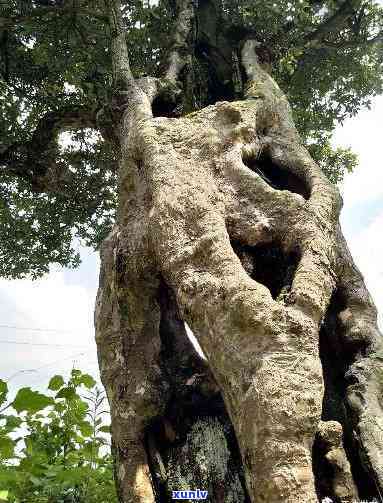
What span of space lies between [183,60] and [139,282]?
4577 mm

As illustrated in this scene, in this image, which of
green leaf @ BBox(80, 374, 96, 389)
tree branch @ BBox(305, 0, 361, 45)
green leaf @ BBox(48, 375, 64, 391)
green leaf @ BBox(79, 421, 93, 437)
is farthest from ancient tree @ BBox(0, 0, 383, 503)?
tree branch @ BBox(305, 0, 361, 45)

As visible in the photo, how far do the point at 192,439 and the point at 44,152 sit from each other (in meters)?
5.43

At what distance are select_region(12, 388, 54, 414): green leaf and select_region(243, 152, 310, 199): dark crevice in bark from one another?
10.7 ft

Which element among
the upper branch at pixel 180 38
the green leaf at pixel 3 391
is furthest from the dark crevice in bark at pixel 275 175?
the green leaf at pixel 3 391

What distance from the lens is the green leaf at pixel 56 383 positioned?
260cm

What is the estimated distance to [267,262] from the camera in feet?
11.8

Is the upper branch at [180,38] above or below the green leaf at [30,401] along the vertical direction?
A: above

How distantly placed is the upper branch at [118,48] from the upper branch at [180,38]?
705 millimetres

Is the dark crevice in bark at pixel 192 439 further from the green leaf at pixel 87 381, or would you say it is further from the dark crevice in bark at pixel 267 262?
the dark crevice in bark at pixel 267 262

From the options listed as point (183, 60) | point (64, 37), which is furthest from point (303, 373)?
point (64, 37)

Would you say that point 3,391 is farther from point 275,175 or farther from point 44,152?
point 44,152

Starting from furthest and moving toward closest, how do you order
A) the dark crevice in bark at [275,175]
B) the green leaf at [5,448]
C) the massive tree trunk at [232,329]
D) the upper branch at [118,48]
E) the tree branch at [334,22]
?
the tree branch at [334,22], the upper branch at [118,48], the dark crevice in bark at [275,175], the massive tree trunk at [232,329], the green leaf at [5,448]

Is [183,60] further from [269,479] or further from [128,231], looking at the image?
[269,479]

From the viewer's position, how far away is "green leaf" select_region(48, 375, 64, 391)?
260 centimetres
